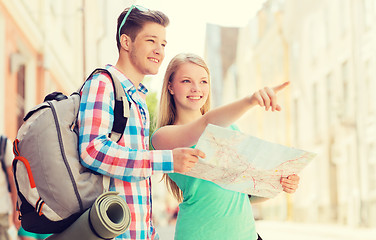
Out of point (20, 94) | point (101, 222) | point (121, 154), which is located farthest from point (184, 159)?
point (20, 94)

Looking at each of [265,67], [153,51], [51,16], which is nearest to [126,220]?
[153,51]

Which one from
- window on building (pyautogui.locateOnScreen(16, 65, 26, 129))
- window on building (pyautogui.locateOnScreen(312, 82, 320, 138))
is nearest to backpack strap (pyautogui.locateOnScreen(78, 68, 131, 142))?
window on building (pyautogui.locateOnScreen(16, 65, 26, 129))

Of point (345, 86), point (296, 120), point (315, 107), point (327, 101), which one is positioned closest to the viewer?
point (345, 86)

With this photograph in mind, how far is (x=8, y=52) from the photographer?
6000 millimetres

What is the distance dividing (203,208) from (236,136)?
404 mm

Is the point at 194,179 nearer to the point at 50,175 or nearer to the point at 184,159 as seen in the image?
the point at 184,159

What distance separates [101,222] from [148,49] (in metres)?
0.52

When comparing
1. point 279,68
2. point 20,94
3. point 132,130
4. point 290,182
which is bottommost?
point 290,182

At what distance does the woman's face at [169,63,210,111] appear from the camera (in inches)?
73.4

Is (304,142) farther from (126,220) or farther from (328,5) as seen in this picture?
(126,220)

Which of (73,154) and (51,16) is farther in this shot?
(51,16)

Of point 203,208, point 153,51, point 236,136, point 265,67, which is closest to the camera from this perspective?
point 236,136

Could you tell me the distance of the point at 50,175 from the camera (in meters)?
1.33

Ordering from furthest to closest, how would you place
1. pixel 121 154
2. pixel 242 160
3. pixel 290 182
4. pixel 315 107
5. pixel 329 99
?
pixel 315 107
pixel 329 99
pixel 290 182
pixel 242 160
pixel 121 154
